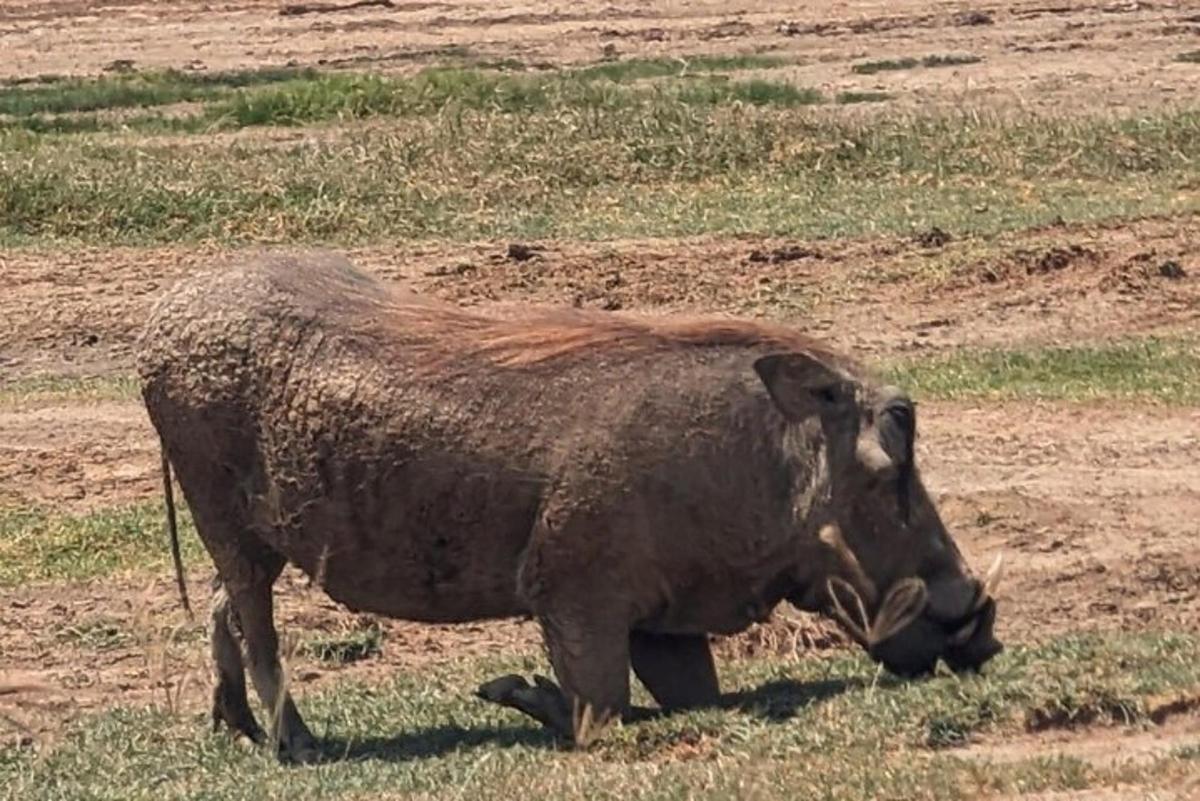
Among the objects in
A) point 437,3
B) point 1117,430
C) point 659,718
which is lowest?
point 437,3

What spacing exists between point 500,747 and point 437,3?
2471 cm

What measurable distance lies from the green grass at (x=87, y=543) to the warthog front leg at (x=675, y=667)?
10.4 ft

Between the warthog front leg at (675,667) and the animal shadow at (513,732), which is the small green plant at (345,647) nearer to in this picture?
the animal shadow at (513,732)

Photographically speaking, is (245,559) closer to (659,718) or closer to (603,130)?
(659,718)

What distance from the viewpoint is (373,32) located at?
93.1 ft


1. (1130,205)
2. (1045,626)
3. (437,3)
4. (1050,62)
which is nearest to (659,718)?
(1045,626)

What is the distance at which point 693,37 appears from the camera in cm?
2647

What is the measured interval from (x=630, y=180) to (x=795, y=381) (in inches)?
373

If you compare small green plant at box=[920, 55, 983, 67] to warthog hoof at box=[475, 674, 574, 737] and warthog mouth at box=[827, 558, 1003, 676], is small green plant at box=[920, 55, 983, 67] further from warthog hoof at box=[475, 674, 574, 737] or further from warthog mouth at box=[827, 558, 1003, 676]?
warthog hoof at box=[475, 674, 574, 737]

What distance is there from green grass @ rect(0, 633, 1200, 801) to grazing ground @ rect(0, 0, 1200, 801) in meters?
0.02

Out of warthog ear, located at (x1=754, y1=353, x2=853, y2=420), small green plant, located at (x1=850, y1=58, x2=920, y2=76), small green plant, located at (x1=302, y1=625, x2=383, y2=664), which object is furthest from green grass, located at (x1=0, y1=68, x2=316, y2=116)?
warthog ear, located at (x1=754, y1=353, x2=853, y2=420)

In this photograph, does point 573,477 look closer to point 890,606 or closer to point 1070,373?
point 890,606

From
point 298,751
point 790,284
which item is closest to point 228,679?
point 298,751

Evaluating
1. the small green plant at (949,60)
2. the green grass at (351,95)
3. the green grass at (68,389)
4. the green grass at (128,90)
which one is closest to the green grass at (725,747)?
the green grass at (68,389)
